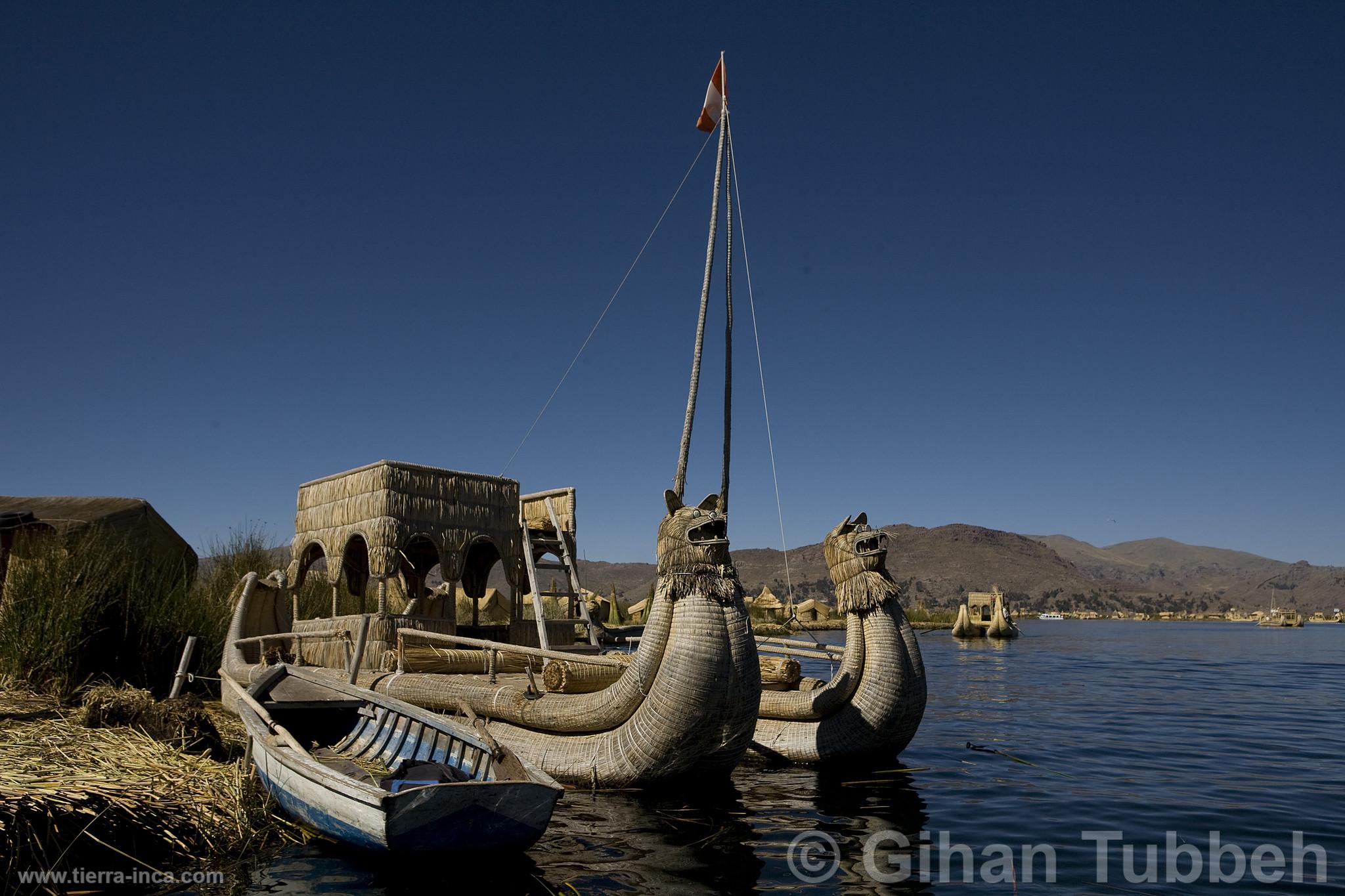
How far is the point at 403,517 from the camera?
1473 centimetres

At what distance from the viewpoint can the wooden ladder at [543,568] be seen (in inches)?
589

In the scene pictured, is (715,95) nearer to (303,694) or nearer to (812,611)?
(303,694)

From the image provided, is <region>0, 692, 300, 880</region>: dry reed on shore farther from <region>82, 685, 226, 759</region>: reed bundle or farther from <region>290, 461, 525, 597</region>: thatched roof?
<region>290, 461, 525, 597</region>: thatched roof

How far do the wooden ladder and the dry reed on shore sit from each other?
21.1 feet

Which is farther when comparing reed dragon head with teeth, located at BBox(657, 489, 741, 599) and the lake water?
reed dragon head with teeth, located at BBox(657, 489, 741, 599)

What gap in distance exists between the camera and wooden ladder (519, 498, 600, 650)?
49.1 ft

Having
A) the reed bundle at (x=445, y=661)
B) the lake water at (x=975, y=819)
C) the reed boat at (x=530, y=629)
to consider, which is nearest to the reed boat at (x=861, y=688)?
the lake water at (x=975, y=819)

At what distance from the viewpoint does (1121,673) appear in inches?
1122

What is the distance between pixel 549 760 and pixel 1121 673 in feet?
80.6

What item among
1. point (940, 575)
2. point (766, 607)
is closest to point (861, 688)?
point (766, 607)

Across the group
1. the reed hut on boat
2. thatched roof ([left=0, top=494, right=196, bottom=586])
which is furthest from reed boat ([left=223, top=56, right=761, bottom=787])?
the reed hut on boat

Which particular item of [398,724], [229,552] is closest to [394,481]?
[398,724]

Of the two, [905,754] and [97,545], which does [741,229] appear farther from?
[97,545]

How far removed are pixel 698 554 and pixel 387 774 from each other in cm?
379
